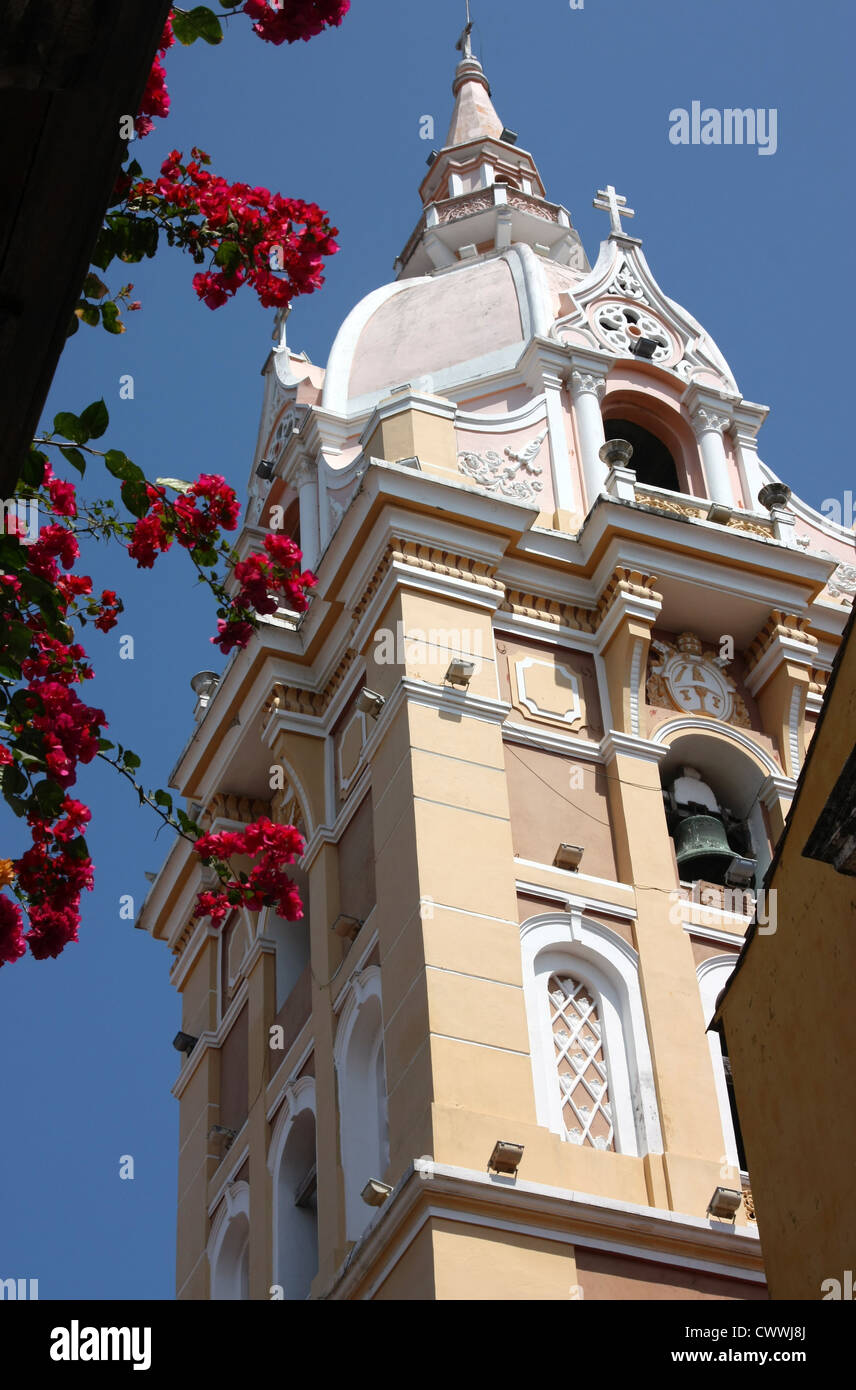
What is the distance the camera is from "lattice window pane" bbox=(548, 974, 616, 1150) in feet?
57.4

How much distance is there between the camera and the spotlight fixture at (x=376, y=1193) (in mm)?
16156

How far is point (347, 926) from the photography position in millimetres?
19531

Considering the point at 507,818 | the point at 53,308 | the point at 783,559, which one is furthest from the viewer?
the point at 783,559

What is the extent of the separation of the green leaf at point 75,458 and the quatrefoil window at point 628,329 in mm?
16368

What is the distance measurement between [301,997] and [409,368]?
7670 mm

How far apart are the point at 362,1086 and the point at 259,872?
9.18 metres

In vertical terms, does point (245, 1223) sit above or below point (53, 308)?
above

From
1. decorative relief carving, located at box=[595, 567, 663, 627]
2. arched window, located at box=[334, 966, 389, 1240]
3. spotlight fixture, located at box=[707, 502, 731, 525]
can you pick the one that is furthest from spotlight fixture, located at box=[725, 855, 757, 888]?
spotlight fixture, located at box=[707, 502, 731, 525]

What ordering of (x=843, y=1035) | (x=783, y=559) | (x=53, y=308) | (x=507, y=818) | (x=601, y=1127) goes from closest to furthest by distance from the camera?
(x=53, y=308)
(x=843, y=1035)
(x=601, y=1127)
(x=507, y=818)
(x=783, y=559)

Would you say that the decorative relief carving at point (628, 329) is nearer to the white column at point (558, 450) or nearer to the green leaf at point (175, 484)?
the white column at point (558, 450)

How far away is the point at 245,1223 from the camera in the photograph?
20.8 m

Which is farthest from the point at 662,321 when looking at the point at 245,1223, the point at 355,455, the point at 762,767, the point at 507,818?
the point at 245,1223

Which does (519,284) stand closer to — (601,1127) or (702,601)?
(702,601)

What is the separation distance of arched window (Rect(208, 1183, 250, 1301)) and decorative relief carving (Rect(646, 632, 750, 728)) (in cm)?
601
